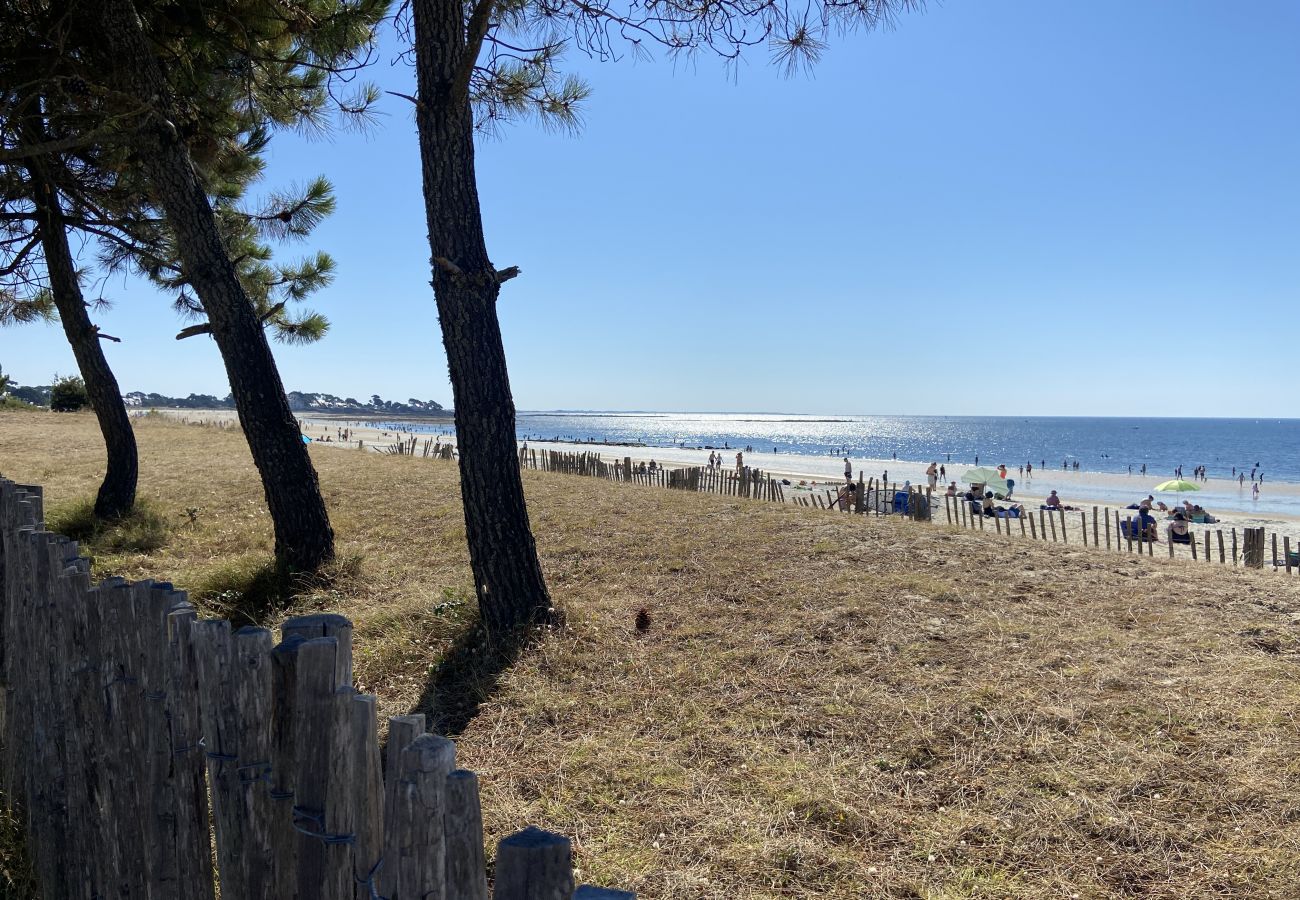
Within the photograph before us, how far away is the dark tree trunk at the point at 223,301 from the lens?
20.3 ft

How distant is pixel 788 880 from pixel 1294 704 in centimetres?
284

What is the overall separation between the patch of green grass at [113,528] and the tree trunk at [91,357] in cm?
18

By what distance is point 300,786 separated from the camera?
4.52 feet

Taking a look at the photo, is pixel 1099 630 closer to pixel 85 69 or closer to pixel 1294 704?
pixel 1294 704

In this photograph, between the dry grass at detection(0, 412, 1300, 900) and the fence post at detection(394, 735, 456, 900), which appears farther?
the dry grass at detection(0, 412, 1300, 900)

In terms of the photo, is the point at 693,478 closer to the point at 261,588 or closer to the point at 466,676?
the point at 261,588

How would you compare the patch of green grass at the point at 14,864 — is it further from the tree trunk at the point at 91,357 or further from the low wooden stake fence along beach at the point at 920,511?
the low wooden stake fence along beach at the point at 920,511

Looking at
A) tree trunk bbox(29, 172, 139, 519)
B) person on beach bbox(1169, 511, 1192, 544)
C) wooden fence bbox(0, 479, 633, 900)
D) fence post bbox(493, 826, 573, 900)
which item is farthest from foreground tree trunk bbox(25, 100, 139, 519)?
person on beach bbox(1169, 511, 1192, 544)

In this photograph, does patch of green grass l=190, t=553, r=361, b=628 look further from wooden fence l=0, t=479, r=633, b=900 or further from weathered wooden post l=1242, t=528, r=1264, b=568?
weathered wooden post l=1242, t=528, r=1264, b=568

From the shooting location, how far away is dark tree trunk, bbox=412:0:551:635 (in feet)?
15.8

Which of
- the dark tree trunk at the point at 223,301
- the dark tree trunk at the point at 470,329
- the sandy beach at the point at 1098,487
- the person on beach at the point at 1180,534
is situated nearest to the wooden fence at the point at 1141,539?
the person on beach at the point at 1180,534

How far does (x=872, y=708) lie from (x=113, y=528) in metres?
8.10

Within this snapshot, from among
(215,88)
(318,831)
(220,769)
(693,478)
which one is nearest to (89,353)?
(215,88)

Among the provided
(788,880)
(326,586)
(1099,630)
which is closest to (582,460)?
(326,586)
